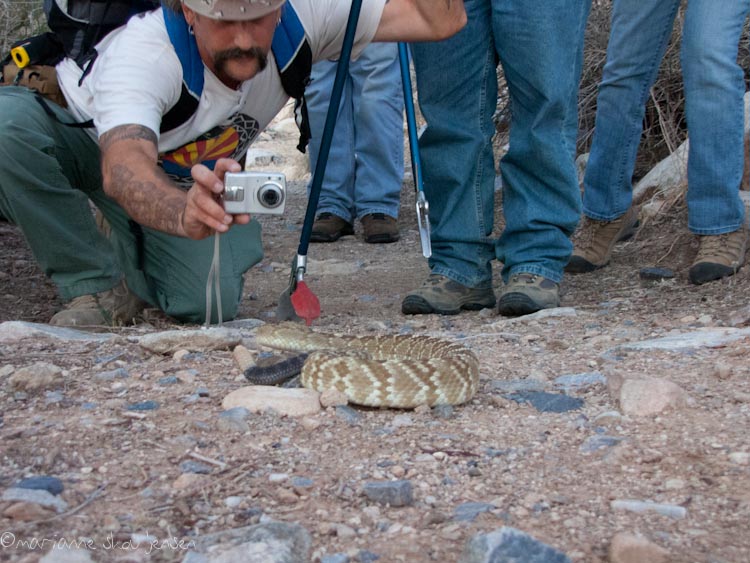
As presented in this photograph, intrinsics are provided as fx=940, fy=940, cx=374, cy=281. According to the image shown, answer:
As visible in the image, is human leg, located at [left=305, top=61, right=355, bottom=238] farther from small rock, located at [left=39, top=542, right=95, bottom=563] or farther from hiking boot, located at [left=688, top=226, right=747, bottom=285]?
small rock, located at [left=39, top=542, right=95, bottom=563]

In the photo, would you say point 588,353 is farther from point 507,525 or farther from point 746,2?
point 746,2

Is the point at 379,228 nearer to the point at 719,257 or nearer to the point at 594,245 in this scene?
the point at 594,245

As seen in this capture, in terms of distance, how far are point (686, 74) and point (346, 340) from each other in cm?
235

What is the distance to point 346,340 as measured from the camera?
3.59 meters

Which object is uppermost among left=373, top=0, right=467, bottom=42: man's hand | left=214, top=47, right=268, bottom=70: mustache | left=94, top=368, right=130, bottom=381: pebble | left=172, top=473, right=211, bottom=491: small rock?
left=373, top=0, right=467, bottom=42: man's hand

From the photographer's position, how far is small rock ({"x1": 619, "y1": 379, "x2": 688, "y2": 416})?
2.76m

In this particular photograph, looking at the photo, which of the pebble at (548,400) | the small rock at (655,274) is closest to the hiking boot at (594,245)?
the small rock at (655,274)

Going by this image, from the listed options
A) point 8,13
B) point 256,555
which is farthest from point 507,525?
point 8,13

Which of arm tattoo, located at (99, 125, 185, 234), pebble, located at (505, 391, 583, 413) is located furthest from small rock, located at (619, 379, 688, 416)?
arm tattoo, located at (99, 125, 185, 234)

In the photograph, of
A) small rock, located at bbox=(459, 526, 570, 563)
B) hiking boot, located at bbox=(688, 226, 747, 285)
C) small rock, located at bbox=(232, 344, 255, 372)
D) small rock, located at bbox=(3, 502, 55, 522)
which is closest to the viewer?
small rock, located at bbox=(459, 526, 570, 563)

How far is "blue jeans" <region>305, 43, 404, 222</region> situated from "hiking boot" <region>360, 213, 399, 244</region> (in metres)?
0.05

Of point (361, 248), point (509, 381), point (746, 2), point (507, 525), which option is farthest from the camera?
point (361, 248)

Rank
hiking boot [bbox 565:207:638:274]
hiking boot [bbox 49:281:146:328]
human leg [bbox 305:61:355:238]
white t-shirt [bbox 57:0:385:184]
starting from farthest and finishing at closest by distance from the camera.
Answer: human leg [bbox 305:61:355:238] → hiking boot [bbox 565:207:638:274] → hiking boot [bbox 49:281:146:328] → white t-shirt [bbox 57:0:385:184]

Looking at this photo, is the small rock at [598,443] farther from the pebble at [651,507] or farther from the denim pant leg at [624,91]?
the denim pant leg at [624,91]
